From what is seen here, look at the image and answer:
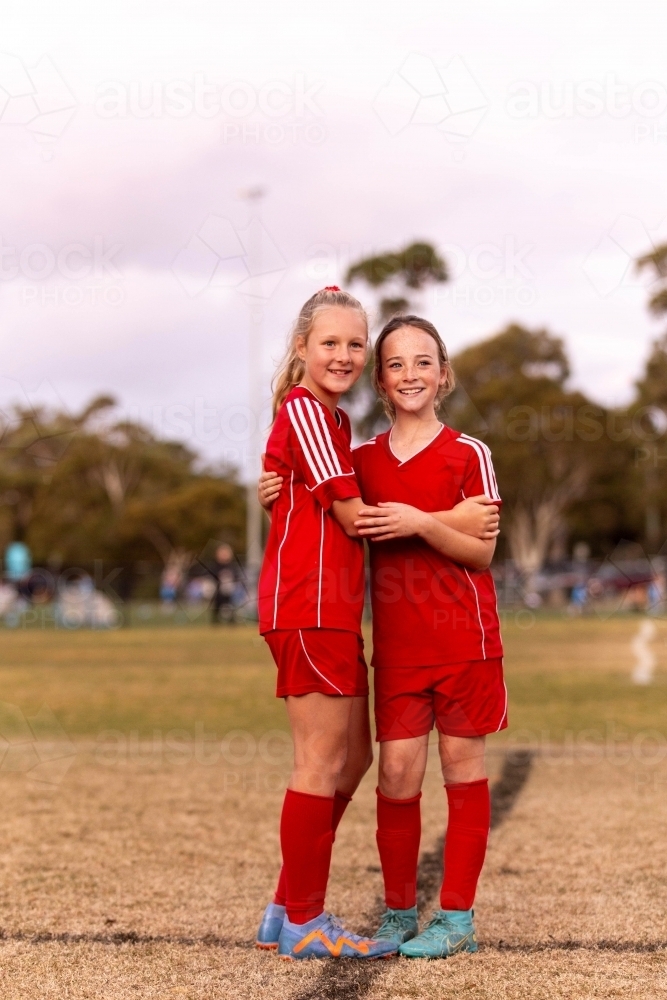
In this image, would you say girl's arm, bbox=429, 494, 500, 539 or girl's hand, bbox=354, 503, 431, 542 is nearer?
girl's hand, bbox=354, 503, 431, 542

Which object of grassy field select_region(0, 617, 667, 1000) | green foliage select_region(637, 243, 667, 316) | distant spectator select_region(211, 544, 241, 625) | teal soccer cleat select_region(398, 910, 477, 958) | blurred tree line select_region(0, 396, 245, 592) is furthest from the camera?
blurred tree line select_region(0, 396, 245, 592)

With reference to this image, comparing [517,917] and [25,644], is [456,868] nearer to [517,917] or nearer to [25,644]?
[517,917]

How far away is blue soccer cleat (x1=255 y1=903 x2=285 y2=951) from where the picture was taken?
3.33 meters

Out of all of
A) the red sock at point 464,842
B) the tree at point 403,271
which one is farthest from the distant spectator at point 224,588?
the red sock at point 464,842

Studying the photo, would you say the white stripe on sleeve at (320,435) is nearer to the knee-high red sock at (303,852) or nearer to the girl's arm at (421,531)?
the girl's arm at (421,531)

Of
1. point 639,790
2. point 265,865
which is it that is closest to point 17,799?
point 265,865

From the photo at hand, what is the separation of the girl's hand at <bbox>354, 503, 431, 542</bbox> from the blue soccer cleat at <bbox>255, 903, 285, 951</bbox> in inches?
41.9

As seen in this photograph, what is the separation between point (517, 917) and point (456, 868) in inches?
18.1

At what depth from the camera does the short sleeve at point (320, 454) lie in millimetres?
3230

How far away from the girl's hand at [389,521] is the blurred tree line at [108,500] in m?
51.7

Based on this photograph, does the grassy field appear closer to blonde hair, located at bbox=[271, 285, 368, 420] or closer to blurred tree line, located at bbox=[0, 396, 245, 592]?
blonde hair, located at bbox=[271, 285, 368, 420]

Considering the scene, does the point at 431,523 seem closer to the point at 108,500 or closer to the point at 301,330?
the point at 301,330

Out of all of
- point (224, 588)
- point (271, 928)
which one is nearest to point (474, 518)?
point (271, 928)

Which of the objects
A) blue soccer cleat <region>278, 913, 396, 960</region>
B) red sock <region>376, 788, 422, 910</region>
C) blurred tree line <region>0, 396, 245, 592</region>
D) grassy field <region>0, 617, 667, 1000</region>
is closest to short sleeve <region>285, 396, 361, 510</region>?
red sock <region>376, 788, 422, 910</region>
